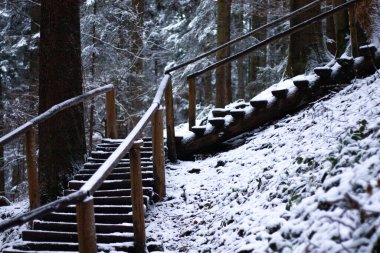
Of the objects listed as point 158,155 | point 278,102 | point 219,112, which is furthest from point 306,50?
point 158,155

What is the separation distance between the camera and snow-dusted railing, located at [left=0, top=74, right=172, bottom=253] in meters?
3.53

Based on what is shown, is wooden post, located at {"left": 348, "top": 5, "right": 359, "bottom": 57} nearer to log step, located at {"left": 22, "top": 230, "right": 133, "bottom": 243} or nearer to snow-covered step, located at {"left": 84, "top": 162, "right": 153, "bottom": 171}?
snow-covered step, located at {"left": 84, "top": 162, "right": 153, "bottom": 171}

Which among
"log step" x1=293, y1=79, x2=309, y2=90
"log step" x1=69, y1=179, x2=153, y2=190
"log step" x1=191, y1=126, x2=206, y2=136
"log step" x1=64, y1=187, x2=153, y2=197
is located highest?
"log step" x1=293, y1=79, x2=309, y2=90

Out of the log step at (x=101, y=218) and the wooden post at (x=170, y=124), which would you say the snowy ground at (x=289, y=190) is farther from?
the log step at (x=101, y=218)

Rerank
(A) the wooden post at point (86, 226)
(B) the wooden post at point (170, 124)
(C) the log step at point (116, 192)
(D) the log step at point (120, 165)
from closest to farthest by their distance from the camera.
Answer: (A) the wooden post at point (86, 226), (C) the log step at point (116, 192), (D) the log step at point (120, 165), (B) the wooden post at point (170, 124)

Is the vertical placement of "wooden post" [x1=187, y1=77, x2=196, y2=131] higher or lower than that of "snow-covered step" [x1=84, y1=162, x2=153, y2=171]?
higher

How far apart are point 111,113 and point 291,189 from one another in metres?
4.94

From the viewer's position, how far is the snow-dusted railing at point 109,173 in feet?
11.6

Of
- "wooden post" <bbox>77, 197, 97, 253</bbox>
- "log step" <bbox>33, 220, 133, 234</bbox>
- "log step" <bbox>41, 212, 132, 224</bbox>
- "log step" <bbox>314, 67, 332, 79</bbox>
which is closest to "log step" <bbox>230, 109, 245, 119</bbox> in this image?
"log step" <bbox>314, 67, 332, 79</bbox>

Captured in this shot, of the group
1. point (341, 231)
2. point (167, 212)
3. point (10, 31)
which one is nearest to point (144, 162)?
point (167, 212)

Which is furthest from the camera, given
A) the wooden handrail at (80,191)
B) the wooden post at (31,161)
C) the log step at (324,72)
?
the log step at (324,72)

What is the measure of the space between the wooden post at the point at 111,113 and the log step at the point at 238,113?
2.46 metres

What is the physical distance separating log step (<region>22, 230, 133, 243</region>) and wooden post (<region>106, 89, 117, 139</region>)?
3.45 m

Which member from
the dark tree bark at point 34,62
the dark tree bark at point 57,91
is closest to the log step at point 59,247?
the dark tree bark at point 57,91
